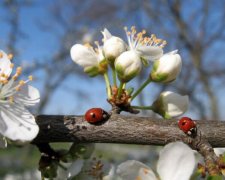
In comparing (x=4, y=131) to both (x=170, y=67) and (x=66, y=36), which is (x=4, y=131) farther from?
(x=66, y=36)

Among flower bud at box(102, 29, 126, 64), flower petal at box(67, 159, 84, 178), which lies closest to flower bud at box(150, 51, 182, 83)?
flower bud at box(102, 29, 126, 64)

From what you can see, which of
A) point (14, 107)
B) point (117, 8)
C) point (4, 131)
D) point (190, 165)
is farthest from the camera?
point (117, 8)

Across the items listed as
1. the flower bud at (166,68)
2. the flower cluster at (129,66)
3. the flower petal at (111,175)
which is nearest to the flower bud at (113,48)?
the flower cluster at (129,66)

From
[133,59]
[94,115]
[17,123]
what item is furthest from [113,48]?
[17,123]

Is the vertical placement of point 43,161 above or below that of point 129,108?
below

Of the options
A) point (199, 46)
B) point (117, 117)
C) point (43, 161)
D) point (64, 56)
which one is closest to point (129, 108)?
point (117, 117)

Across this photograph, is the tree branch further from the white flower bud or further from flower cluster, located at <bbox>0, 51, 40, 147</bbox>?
the white flower bud
